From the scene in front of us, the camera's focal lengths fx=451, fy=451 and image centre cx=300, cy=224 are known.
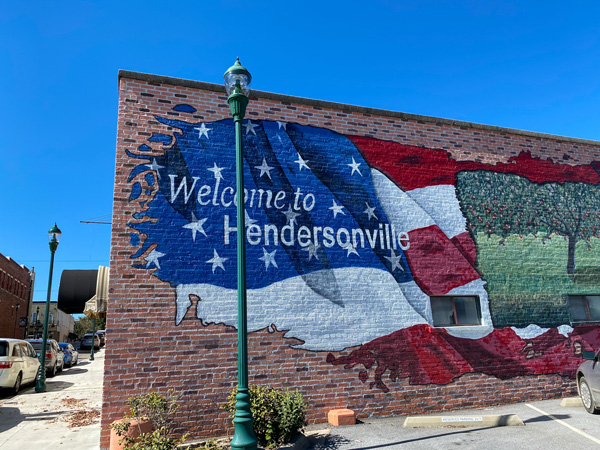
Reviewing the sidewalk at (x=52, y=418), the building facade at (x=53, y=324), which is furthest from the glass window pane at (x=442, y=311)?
the building facade at (x=53, y=324)

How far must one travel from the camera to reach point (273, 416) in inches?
268

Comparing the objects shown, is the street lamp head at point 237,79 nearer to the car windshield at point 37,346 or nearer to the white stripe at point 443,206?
the white stripe at point 443,206

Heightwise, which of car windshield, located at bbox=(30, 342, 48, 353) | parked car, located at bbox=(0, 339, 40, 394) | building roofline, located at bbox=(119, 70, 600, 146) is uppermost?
building roofline, located at bbox=(119, 70, 600, 146)

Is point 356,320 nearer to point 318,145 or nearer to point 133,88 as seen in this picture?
point 318,145

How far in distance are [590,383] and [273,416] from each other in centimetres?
606

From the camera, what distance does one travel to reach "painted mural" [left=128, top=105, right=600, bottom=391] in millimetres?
8289

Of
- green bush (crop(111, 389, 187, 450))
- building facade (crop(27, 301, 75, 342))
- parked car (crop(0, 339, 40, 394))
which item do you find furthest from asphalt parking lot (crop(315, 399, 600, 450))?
building facade (crop(27, 301, 75, 342))

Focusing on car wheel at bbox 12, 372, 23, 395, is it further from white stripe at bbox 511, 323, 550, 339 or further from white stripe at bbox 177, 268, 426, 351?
white stripe at bbox 511, 323, 550, 339

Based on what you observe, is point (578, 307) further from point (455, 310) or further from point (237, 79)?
point (237, 79)

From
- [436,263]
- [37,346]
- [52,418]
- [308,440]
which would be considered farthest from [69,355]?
[436,263]

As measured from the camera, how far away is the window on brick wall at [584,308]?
425 inches

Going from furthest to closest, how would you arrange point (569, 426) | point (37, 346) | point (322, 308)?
point (37, 346)
point (322, 308)
point (569, 426)

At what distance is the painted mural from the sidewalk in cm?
308

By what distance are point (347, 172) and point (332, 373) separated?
4.12 metres
